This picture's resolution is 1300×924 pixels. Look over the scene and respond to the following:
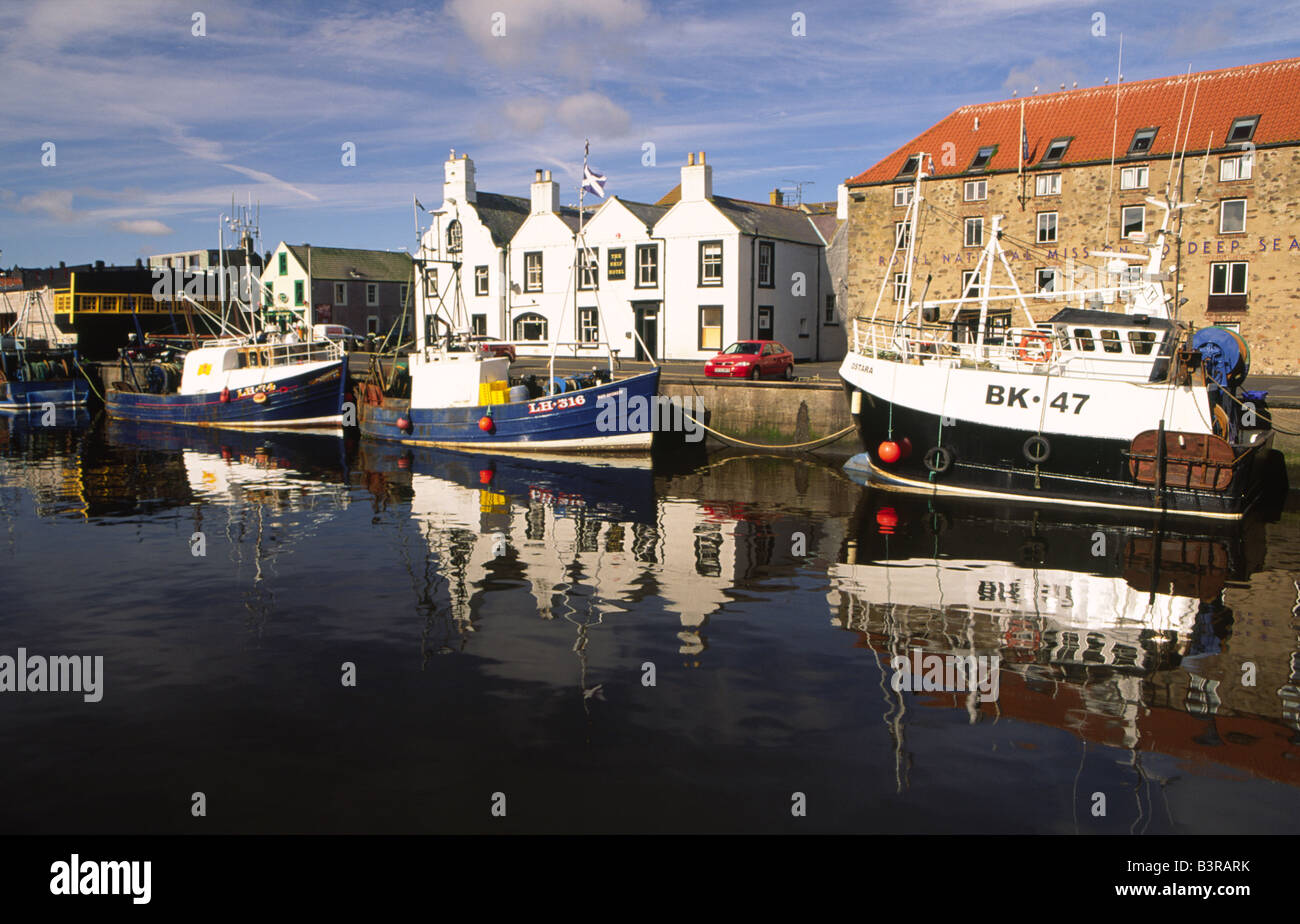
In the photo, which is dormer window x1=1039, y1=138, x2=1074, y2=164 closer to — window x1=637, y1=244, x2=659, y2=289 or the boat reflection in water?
window x1=637, y1=244, x2=659, y2=289

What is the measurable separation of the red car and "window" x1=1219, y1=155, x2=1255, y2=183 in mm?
18908

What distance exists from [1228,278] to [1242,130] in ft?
19.1

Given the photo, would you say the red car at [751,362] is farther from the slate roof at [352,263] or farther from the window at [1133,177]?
the slate roof at [352,263]

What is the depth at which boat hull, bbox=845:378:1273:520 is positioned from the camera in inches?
806

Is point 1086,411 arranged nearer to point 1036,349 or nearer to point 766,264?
point 1036,349

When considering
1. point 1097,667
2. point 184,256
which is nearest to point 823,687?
point 1097,667

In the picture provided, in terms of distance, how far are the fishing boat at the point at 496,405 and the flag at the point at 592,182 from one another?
122 cm

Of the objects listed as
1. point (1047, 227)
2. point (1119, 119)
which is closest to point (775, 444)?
point (1047, 227)

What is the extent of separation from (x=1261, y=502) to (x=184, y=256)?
95.3m

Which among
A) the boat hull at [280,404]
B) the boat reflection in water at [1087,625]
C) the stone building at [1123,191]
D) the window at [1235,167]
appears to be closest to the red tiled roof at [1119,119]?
the stone building at [1123,191]

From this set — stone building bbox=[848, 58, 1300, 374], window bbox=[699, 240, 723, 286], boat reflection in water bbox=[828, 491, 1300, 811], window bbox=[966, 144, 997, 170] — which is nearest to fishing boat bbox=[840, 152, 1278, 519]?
boat reflection in water bbox=[828, 491, 1300, 811]
